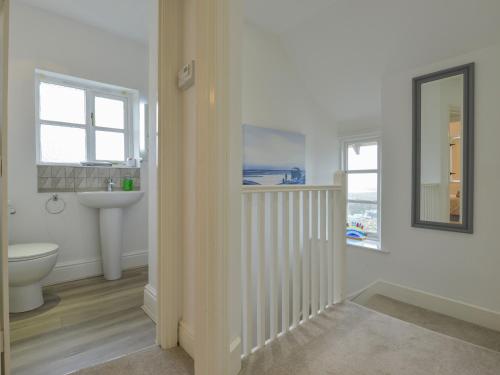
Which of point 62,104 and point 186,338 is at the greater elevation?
point 62,104

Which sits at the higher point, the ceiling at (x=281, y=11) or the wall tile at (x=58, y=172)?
the ceiling at (x=281, y=11)

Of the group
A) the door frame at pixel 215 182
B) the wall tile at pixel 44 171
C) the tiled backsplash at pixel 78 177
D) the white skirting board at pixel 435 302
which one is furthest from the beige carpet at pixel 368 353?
the wall tile at pixel 44 171

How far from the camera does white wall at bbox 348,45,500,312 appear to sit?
6.26 ft

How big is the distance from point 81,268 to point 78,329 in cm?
107

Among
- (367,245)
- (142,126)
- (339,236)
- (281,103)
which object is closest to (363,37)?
(281,103)

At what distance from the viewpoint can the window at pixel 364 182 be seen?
3.14 m

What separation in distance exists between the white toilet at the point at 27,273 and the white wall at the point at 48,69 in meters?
0.44

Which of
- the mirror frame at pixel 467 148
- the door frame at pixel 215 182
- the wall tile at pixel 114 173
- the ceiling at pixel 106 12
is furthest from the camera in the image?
the wall tile at pixel 114 173

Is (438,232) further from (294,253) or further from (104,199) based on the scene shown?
(104,199)

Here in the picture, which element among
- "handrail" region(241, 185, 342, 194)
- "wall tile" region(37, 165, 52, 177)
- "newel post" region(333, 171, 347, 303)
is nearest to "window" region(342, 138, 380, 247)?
"newel post" region(333, 171, 347, 303)

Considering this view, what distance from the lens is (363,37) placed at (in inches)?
95.6

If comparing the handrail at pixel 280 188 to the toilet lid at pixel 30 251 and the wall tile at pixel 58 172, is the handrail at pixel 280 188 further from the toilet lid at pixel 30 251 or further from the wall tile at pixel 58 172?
the wall tile at pixel 58 172

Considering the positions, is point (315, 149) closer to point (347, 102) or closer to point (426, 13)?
point (347, 102)

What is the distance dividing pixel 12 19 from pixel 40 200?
5.20 ft
